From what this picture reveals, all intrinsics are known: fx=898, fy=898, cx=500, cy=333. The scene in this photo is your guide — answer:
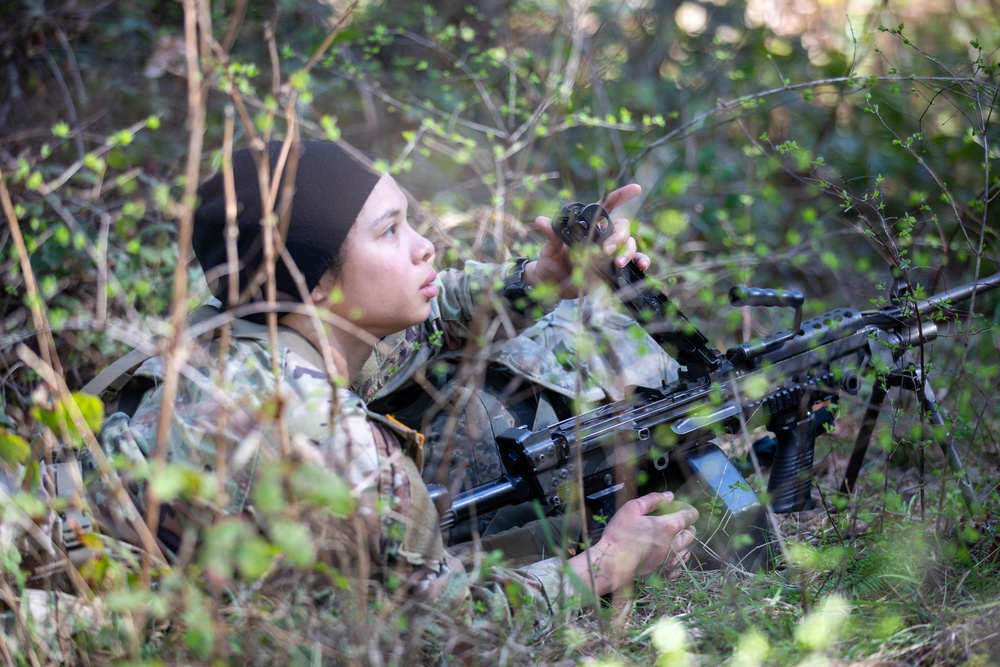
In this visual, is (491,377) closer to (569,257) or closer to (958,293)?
(569,257)

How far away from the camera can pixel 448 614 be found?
2189 mm

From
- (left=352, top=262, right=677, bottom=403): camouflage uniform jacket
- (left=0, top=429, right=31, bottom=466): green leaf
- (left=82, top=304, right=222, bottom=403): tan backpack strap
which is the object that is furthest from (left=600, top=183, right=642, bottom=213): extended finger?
(left=0, top=429, right=31, bottom=466): green leaf

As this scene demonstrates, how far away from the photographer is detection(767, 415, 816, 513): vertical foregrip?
3.03 metres

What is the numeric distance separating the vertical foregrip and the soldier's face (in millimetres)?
1321

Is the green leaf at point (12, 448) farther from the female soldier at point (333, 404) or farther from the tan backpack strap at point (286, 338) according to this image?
the tan backpack strap at point (286, 338)

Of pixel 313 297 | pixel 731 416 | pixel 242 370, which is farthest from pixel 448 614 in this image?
pixel 731 416

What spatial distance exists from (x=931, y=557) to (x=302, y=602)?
Answer: 66.7 inches

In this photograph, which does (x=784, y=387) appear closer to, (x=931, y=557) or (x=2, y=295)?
(x=931, y=557)

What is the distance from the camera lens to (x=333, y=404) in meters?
1.98

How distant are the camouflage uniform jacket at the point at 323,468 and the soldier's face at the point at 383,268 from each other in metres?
0.29

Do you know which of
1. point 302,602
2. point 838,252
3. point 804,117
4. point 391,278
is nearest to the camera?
point 302,602

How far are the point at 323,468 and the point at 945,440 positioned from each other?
1956mm

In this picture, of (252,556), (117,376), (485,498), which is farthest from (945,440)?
(117,376)

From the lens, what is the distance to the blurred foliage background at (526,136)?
3791mm
